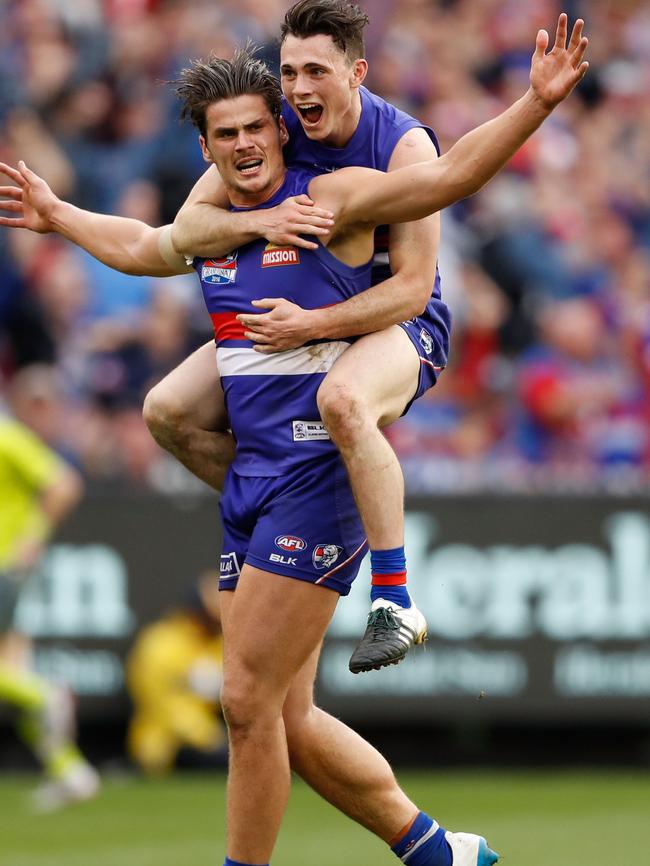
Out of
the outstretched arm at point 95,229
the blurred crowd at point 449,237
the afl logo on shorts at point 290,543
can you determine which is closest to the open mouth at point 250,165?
the outstretched arm at point 95,229

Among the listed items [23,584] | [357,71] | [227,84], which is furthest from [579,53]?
[23,584]

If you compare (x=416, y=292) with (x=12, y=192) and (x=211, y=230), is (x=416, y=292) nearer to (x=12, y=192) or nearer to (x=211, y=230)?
(x=211, y=230)

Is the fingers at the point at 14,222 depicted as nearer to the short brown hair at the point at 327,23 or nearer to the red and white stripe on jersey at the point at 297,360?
the red and white stripe on jersey at the point at 297,360

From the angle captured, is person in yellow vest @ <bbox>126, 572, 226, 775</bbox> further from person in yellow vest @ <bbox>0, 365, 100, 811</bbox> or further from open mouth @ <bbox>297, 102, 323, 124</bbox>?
open mouth @ <bbox>297, 102, 323, 124</bbox>

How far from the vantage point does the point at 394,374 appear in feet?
18.4

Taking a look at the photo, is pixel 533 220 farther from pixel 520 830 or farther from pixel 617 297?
pixel 520 830

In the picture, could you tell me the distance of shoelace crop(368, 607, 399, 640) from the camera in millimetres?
5359

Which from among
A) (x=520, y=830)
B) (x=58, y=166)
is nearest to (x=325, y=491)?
(x=520, y=830)

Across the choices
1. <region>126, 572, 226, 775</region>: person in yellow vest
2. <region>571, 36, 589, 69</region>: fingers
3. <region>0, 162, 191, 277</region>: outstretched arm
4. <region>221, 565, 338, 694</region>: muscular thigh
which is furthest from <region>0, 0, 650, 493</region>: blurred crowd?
<region>571, 36, 589, 69</region>: fingers

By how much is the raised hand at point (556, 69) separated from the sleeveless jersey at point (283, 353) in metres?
0.85

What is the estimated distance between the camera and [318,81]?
546 centimetres

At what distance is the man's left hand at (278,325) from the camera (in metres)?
5.54

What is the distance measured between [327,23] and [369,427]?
50.6 inches

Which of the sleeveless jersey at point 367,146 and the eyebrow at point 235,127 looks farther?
the sleeveless jersey at point 367,146
